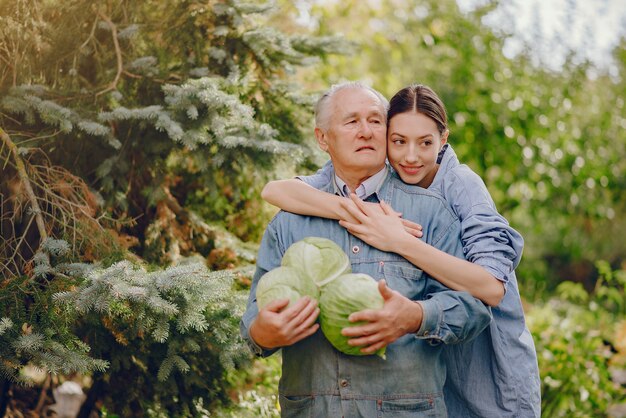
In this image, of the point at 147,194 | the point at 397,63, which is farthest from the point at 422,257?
the point at 397,63

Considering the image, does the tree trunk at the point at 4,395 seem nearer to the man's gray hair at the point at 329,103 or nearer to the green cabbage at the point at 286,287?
the green cabbage at the point at 286,287

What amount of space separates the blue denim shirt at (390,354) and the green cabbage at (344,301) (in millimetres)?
154

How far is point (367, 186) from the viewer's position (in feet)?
8.86

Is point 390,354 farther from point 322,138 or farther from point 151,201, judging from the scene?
point 151,201

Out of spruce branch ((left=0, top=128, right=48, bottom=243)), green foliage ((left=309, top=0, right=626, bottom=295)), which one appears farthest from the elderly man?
green foliage ((left=309, top=0, right=626, bottom=295))

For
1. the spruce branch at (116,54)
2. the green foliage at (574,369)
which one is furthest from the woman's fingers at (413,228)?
the green foliage at (574,369)

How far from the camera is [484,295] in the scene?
2426mm

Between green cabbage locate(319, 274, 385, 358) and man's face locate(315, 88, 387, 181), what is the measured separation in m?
0.53

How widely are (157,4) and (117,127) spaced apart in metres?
0.80

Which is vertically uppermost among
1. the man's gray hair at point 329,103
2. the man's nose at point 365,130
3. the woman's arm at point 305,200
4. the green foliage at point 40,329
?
the man's gray hair at point 329,103

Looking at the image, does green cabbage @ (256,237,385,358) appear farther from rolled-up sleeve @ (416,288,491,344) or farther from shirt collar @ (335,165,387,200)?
shirt collar @ (335,165,387,200)

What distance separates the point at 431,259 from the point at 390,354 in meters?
0.36

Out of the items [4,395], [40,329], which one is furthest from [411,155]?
[4,395]

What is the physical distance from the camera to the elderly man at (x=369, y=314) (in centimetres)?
228
